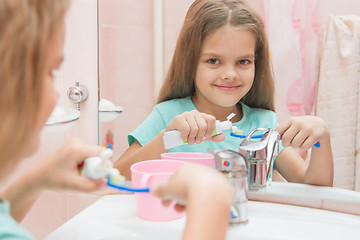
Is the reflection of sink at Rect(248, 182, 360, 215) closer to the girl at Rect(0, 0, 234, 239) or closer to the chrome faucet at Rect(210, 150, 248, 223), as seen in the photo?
the chrome faucet at Rect(210, 150, 248, 223)

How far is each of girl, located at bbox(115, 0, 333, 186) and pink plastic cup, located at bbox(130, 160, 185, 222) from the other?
48mm

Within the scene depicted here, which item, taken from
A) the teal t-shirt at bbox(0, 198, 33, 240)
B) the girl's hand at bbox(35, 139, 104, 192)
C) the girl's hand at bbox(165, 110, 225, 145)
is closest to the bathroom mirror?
the girl's hand at bbox(165, 110, 225, 145)

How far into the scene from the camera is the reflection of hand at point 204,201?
0.39m

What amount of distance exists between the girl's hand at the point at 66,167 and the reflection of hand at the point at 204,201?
15cm

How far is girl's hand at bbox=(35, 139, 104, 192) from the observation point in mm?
508

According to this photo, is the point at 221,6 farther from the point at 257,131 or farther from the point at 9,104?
the point at 9,104

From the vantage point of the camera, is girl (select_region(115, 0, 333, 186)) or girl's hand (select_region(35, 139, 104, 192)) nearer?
girl's hand (select_region(35, 139, 104, 192))

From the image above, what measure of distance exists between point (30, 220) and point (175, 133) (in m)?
0.37

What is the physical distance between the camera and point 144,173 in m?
0.67

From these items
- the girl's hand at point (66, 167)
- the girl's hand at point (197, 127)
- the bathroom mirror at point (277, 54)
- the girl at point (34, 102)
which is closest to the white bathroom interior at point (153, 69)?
the bathroom mirror at point (277, 54)

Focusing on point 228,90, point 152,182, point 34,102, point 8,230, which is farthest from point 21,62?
point 228,90

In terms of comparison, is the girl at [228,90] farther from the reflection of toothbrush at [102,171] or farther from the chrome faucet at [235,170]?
the reflection of toothbrush at [102,171]

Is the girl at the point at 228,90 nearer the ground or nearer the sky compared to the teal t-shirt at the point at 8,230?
nearer the sky

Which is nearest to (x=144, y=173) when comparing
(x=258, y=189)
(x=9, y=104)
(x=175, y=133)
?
(x=175, y=133)
